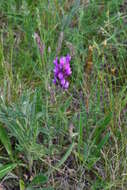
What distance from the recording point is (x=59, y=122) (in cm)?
168

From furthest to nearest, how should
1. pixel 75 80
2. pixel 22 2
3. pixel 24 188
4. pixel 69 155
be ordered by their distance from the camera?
pixel 22 2 < pixel 75 80 < pixel 69 155 < pixel 24 188

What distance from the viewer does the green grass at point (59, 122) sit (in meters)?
1.55

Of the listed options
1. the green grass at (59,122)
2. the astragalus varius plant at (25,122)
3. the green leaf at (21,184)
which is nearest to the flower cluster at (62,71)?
the green grass at (59,122)

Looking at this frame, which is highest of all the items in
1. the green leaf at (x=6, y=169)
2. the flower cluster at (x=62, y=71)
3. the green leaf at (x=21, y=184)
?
the flower cluster at (x=62, y=71)

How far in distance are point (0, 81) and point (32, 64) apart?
0.24 meters

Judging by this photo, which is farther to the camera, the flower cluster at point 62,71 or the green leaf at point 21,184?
the flower cluster at point 62,71

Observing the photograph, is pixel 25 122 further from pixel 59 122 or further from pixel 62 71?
pixel 62 71

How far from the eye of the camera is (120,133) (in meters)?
1.68

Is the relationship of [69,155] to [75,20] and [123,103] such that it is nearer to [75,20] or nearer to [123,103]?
[123,103]

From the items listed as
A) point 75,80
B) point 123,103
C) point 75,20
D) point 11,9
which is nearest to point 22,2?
point 11,9

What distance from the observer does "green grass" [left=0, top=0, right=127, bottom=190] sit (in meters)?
1.55

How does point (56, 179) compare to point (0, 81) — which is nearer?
point (56, 179)

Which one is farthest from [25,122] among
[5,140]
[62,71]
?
[62,71]

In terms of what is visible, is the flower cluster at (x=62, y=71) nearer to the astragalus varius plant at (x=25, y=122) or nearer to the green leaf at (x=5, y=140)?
the astragalus varius plant at (x=25, y=122)
